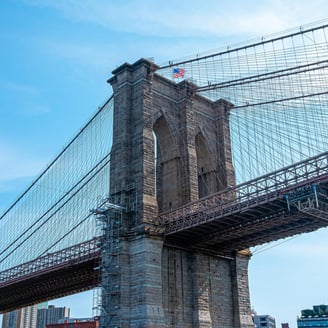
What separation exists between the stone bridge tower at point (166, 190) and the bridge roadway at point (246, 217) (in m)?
1.54

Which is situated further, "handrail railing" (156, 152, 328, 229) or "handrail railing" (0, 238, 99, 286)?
"handrail railing" (0, 238, 99, 286)

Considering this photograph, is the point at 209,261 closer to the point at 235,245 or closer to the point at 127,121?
the point at 235,245

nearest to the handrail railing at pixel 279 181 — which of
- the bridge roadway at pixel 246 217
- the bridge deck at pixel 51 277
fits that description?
the bridge roadway at pixel 246 217

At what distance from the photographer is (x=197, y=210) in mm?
35125

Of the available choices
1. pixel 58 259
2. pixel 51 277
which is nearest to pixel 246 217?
pixel 58 259

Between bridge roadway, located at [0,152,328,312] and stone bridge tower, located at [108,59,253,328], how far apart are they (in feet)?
5.04

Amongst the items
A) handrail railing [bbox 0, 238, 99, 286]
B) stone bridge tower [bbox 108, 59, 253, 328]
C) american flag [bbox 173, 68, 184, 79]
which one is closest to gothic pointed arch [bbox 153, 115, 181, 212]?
stone bridge tower [bbox 108, 59, 253, 328]

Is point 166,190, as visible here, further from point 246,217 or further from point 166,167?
point 246,217

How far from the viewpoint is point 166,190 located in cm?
4244

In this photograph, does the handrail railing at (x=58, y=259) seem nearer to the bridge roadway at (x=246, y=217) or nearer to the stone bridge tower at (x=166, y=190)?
the bridge roadway at (x=246, y=217)

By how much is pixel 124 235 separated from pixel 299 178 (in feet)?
43.4

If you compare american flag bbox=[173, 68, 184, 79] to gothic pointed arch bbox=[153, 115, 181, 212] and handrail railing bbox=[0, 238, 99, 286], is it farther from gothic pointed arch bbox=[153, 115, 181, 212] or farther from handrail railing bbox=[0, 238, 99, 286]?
handrail railing bbox=[0, 238, 99, 286]

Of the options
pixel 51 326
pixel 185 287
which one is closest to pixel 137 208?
pixel 185 287

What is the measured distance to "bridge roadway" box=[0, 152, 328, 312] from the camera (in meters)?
30.2
